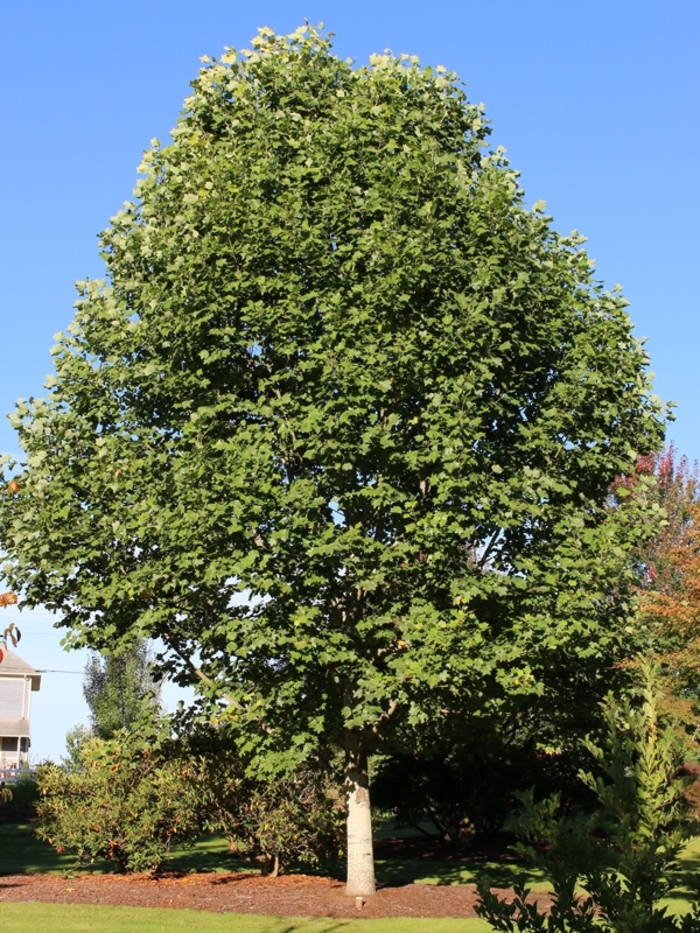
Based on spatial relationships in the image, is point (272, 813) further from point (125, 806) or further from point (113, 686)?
point (113, 686)

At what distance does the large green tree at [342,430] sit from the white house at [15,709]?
5509 centimetres

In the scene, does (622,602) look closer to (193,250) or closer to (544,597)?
(544,597)

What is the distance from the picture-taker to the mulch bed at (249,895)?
45.0 feet

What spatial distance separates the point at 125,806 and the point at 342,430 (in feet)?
26.4

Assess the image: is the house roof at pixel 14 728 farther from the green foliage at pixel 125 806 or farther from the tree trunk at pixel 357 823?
the tree trunk at pixel 357 823

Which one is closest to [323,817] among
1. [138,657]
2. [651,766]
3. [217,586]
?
[217,586]

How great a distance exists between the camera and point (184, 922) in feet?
41.8

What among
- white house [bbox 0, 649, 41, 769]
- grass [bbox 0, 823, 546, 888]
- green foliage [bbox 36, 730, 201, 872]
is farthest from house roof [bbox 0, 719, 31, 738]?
green foliage [bbox 36, 730, 201, 872]

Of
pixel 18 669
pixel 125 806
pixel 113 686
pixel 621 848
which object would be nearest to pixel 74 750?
pixel 125 806

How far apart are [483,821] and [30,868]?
10.4 m

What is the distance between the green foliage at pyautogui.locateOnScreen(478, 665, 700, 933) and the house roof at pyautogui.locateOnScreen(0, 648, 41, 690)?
61537 millimetres

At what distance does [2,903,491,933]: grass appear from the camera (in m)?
12.1

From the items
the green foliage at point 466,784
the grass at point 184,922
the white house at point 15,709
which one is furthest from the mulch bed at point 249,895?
the white house at point 15,709

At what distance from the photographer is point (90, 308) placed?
611 inches
